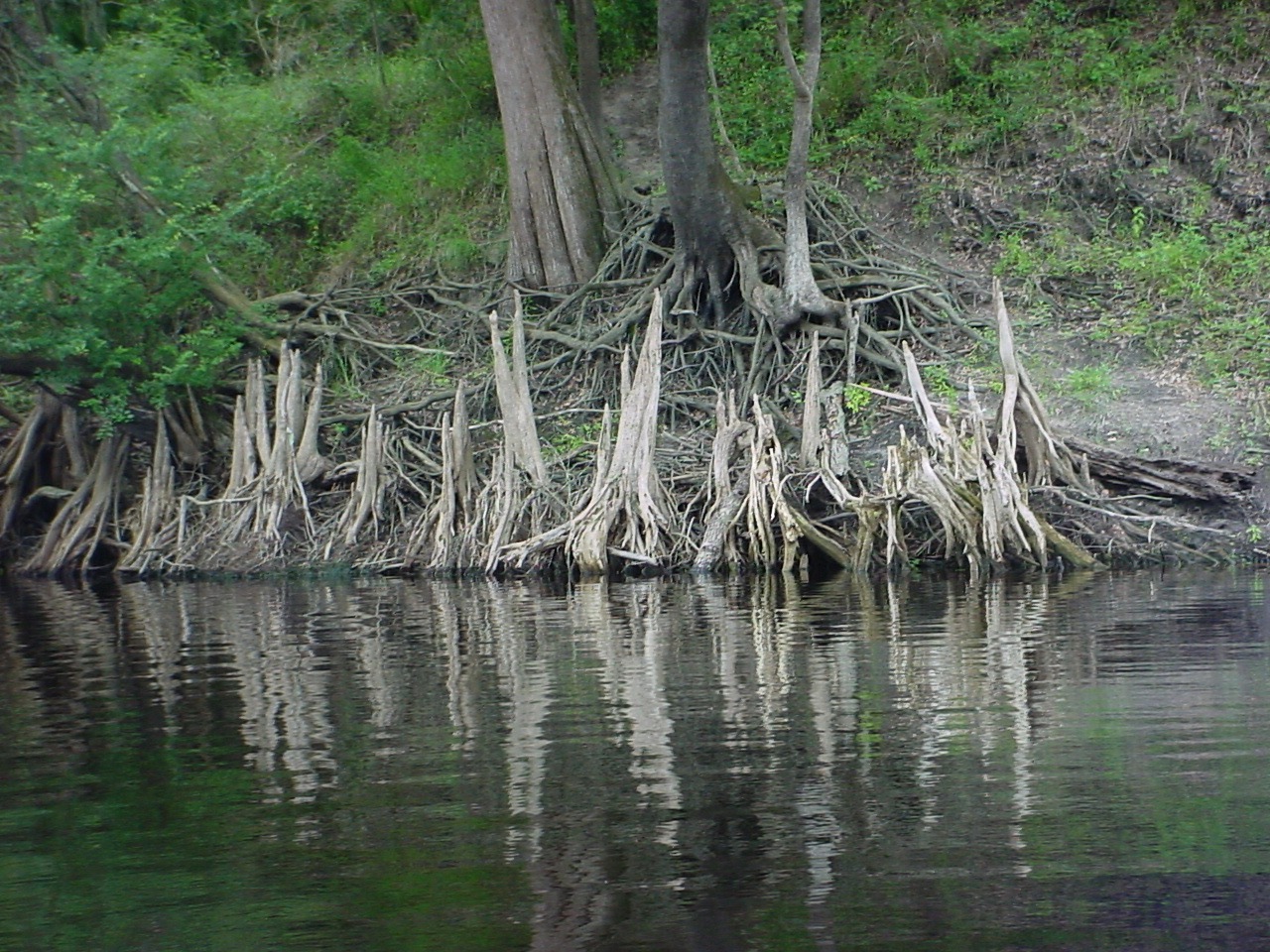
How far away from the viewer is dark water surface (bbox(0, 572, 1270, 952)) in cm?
429

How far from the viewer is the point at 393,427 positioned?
17.1 m

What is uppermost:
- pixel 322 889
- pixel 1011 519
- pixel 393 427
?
pixel 393 427

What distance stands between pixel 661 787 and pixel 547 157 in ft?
45.0

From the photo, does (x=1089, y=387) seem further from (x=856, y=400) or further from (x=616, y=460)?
(x=616, y=460)

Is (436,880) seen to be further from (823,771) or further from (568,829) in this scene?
(823,771)

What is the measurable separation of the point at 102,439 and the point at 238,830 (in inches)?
538

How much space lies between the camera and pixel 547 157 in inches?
725

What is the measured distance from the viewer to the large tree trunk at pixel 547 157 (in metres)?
18.3

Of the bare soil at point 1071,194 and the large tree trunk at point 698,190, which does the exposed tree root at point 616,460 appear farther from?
the bare soil at point 1071,194

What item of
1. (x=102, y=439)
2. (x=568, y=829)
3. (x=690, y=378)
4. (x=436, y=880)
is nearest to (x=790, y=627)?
(x=568, y=829)

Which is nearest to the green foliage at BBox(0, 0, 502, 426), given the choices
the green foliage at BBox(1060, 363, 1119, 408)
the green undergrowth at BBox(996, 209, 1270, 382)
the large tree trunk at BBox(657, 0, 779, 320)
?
the large tree trunk at BBox(657, 0, 779, 320)

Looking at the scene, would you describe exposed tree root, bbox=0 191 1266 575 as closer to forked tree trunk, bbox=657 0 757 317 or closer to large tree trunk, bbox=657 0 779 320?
large tree trunk, bbox=657 0 779 320

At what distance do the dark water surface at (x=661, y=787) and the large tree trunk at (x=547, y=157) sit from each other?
9.22 m

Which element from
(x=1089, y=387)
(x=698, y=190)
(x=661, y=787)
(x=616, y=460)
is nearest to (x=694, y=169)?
(x=698, y=190)
